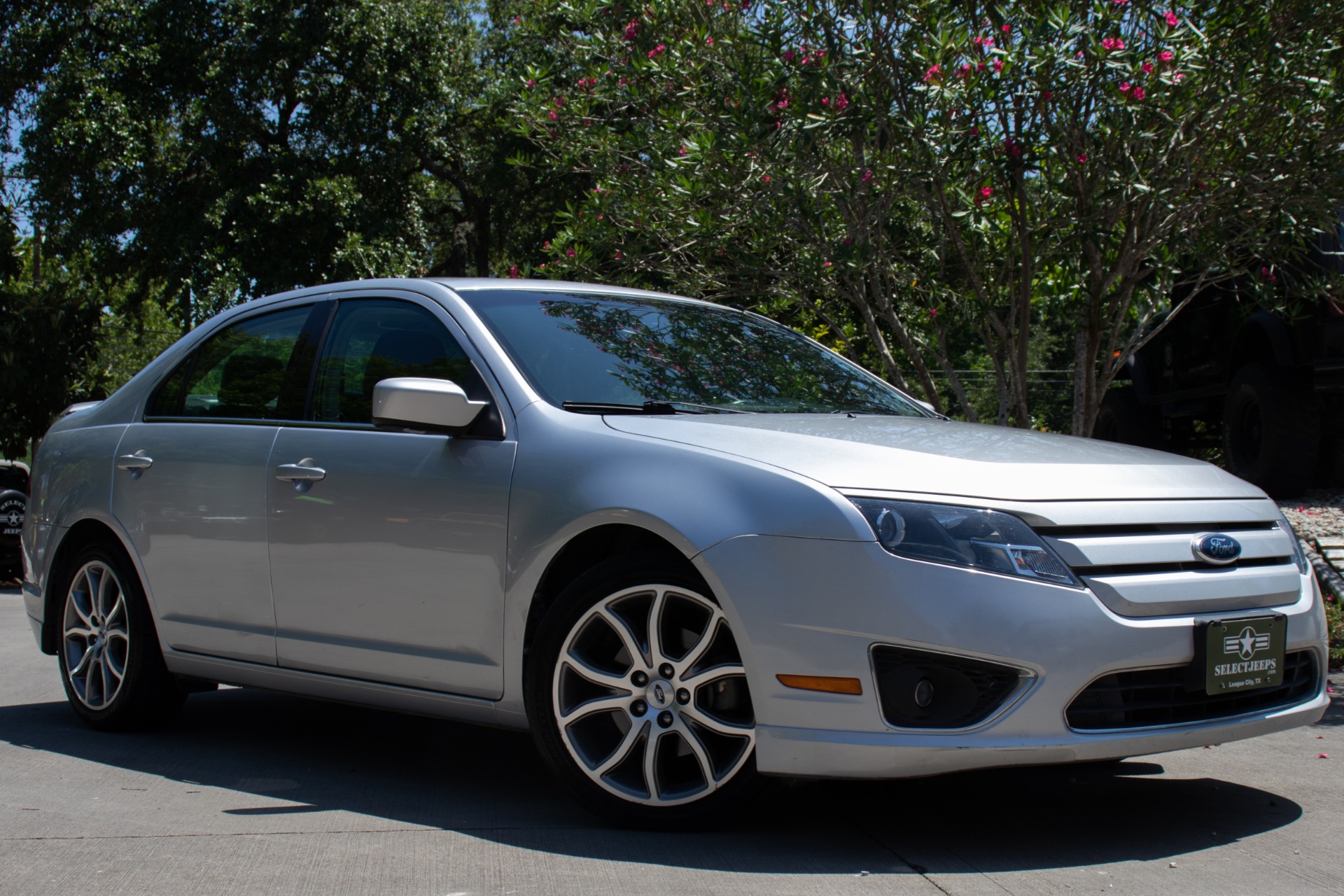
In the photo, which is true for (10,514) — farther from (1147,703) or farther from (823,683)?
(1147,703)

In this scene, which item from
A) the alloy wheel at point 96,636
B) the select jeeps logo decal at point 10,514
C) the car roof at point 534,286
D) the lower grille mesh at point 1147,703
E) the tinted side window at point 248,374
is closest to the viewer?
the lower grille mesh at point 1147,703

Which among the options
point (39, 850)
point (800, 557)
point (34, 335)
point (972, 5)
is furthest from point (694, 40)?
point (34, 335)

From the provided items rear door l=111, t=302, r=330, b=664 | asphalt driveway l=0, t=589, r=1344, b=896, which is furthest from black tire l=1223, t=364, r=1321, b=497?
rear door l=111, t=302, r=330, b=664

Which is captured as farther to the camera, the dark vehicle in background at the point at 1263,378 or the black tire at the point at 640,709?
the dark vehicle in background at the point at 1263,378

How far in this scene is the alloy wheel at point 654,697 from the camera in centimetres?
358

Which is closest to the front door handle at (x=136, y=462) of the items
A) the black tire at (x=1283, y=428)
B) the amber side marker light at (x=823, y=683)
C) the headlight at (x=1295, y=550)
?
the amber side marker light at (x=823, y=683)

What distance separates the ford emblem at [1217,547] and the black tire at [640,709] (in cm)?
124

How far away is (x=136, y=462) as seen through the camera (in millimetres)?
5230

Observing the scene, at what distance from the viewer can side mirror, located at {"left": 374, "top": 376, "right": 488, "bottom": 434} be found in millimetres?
4062

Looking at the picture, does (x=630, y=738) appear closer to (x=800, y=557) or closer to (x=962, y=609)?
(x=800, y=557)

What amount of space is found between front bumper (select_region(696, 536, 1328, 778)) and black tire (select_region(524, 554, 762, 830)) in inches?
6.0

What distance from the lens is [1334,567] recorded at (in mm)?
7781

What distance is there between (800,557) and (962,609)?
0.40 metres

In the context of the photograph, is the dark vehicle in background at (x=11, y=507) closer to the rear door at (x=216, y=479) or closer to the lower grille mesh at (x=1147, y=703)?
the rear door at (x=216, y=479)
